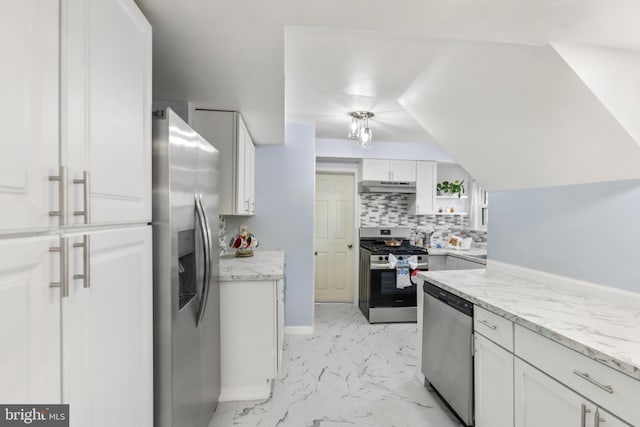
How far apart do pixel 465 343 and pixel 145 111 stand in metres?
2.00

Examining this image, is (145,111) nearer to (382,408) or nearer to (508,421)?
(508,421)

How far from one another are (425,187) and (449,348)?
107 inches

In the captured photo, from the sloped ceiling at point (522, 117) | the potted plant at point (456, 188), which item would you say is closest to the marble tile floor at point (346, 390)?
the sloped ceiling at point (522, 117)

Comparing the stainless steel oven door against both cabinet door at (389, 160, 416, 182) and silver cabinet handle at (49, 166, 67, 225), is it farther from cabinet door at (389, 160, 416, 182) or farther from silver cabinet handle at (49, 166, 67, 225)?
silver cabinet handle at (49, 166, 67, 225)

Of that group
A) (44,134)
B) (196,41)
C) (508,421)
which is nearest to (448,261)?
(508,421)

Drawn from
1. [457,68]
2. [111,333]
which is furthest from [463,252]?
[111,333]

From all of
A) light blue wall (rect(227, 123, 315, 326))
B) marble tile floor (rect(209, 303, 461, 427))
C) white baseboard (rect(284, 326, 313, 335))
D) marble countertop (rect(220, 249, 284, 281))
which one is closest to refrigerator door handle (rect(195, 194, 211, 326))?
marble countertop (rect(220, 249, 284, 281))

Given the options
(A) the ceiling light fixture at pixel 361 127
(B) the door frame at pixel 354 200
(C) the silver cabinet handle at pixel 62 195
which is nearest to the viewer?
(C) the silver cabinet handle at pixel 62 195

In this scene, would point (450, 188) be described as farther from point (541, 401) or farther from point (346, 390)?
point (541, 401)

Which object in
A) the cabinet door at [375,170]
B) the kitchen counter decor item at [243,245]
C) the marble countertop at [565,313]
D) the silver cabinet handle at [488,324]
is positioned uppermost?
the cabinet door at [375,170]

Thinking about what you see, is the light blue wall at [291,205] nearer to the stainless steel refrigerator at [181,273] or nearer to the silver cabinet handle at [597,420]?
the stainless steel refrigerator at [181,273]

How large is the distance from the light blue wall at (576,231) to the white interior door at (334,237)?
2401 millimetres

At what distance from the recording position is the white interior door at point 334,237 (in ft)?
14.8

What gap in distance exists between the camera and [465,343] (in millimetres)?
1746
